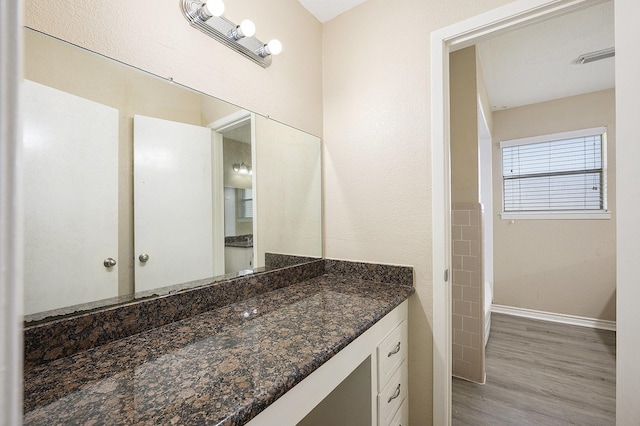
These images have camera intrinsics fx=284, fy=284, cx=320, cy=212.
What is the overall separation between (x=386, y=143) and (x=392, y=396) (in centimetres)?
123

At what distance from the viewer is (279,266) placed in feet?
4.99

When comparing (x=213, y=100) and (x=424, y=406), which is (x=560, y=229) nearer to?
(x=424, y=406)

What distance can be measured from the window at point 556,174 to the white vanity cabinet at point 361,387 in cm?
300

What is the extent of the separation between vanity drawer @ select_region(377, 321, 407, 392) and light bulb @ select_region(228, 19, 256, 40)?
140 centimetres

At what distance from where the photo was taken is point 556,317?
3.25m

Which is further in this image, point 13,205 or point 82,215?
point 82,215

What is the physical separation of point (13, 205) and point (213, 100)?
1.11 metres

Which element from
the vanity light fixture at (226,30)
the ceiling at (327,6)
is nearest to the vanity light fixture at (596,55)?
the ceiling at (327,6)

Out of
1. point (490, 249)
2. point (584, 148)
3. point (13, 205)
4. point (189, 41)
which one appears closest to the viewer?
point (13, 205)

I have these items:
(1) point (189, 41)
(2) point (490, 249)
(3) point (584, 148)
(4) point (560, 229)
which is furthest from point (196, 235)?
(3) point (584, 148)

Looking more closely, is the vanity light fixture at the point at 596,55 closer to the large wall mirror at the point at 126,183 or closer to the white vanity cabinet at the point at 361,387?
the white vanity cabinet at the point at 361,387

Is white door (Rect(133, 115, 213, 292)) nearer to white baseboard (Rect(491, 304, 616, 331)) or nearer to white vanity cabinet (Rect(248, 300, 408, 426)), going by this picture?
white vanity cabinet (Rect(248, 300, 408, 426))

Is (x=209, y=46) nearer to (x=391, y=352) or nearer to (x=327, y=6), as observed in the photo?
(x=327, y=6)

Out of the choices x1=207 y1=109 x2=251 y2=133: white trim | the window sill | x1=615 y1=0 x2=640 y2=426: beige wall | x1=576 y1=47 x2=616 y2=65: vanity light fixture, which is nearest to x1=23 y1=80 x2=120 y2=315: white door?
x1=207 y1=109 x2=251 y2=133: white trim
